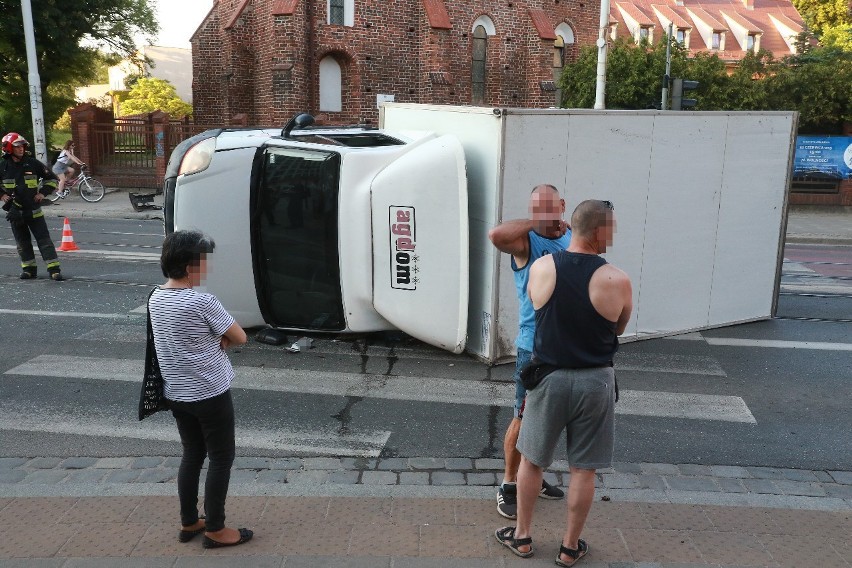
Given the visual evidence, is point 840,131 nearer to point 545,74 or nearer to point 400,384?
point 545,74

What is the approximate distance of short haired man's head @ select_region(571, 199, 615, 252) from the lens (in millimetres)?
3791

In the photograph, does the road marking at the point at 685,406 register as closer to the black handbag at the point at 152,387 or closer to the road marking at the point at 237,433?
the road marking at the point at 237,433

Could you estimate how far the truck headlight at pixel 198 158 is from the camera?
7.73 meters

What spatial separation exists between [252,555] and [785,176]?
710 cm

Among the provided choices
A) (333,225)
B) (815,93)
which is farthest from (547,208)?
(815,93)

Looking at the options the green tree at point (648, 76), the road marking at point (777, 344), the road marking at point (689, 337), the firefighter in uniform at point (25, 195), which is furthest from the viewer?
the green tree at point (648, 76)

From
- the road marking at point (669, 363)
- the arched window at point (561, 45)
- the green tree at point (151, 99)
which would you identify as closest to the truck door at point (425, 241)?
the road marking at point (669, 363)

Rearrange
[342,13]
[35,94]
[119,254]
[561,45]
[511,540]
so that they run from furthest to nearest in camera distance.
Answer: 1. [561,45]
2. [342,13]
3. [35,94]
4. [119,254]
5. [511,540]

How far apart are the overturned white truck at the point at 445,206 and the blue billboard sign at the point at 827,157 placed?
16.9m

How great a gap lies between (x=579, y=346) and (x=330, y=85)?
2952 cm

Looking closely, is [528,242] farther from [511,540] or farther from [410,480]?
[410,480]

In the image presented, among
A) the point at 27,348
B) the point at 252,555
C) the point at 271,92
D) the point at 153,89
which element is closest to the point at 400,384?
the point at 252,555

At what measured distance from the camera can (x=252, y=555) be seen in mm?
4188

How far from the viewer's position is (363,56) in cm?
3181
